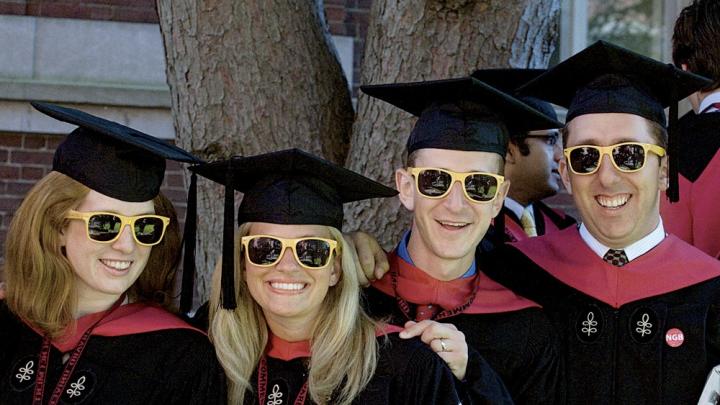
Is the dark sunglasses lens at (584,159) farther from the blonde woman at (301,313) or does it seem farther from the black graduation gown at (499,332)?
the blonde woman at (301,313)

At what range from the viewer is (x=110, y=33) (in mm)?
7410

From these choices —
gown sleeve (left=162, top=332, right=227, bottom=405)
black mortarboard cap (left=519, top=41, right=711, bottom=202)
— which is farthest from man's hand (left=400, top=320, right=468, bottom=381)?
black mortarboard cap (left=519, top=41, right=711, bottom=202)

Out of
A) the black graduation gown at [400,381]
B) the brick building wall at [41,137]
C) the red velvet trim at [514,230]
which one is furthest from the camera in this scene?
the brick building wall at [41,137]

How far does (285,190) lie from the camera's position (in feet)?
12.6

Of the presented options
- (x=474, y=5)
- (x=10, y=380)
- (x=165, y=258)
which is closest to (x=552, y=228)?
(x=474, y=5)

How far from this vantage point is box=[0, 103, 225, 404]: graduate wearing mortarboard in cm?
377

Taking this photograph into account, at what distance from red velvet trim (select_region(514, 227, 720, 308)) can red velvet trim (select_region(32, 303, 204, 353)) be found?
4.28 ft

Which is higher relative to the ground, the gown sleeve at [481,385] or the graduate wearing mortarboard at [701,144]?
the graduate wearing mortarboard at [701,144]

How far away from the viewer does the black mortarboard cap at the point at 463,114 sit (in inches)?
155

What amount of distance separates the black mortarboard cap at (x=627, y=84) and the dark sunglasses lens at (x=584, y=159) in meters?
0.16

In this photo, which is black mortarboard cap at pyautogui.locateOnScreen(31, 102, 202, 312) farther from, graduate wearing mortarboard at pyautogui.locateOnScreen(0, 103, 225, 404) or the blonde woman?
the blonde woman

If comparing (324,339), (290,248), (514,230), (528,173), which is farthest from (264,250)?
(528,173)

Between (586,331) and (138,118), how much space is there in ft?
14.1

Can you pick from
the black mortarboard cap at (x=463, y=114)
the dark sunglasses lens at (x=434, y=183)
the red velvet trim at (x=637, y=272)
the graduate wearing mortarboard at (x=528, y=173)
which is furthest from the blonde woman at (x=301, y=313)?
the graduate wearing mortarboard at (x=528, y=173)
